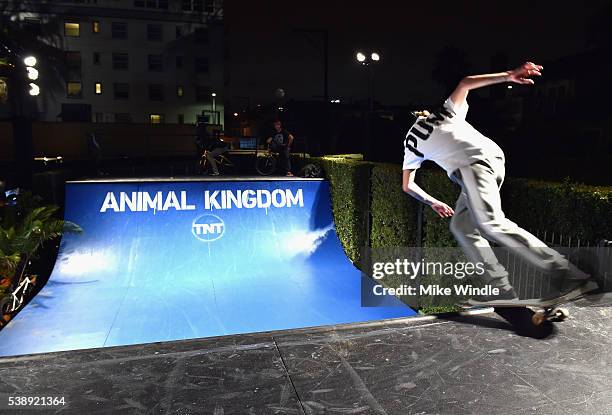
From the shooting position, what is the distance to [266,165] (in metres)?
16.9

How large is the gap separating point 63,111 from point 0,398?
48080 millimetres

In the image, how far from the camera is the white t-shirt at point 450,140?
5.09 metres

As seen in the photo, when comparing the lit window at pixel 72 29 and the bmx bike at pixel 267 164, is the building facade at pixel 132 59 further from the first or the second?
the bmx bike at pixel 267 164

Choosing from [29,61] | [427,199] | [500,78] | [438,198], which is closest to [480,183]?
[427,199]

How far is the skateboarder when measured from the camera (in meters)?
4.86

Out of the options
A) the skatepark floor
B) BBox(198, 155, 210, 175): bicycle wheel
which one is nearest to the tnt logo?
the skatepark floor

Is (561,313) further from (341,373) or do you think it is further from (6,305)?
(6,305)

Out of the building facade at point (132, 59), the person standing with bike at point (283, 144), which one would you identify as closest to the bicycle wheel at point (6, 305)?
the person standing with bike at point (283, 144)

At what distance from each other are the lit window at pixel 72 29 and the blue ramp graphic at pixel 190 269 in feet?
142

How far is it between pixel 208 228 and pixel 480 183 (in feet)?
18.8

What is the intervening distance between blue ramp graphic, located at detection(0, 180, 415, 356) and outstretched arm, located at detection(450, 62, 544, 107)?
3197 millimetres

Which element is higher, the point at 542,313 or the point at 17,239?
the point at 17,239

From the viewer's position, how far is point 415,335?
4348mm

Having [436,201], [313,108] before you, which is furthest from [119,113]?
[436,201]
